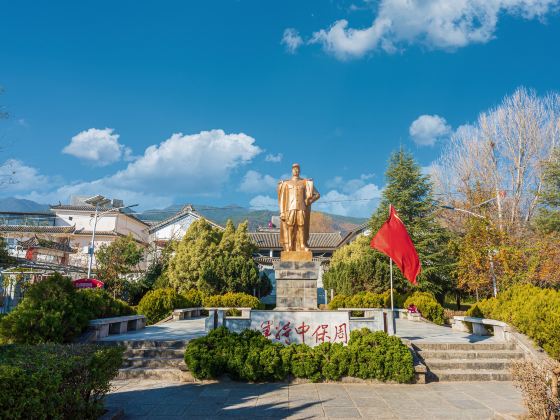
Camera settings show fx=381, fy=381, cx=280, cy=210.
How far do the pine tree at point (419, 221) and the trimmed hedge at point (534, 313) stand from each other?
10524 millimetres

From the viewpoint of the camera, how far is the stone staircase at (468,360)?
299 inches

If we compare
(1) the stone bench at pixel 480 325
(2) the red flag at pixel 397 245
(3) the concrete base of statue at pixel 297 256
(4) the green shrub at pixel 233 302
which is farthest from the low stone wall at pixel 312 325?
(4) the green shrub at pixel 233 302

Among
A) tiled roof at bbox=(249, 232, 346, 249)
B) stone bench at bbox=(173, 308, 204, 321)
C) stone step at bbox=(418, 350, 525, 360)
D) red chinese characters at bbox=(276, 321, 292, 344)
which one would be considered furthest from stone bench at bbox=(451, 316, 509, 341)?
tiled roof at bbox=(249, 232, 346, 249)

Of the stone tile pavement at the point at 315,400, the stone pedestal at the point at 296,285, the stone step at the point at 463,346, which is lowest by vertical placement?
the stone tile pavement at the point at 315,400

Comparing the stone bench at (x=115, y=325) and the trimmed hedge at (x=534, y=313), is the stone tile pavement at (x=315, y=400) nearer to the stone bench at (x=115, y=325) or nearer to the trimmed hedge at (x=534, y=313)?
the trimmed hedge at (x=534, y=313)

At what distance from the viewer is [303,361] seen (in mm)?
7273

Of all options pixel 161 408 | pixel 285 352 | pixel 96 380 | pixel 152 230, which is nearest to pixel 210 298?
pixel 285 352

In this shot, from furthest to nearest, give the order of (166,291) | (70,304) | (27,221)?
1. (27,221)
2. (166,291)
3. (70,304)

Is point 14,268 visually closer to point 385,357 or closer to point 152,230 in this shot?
point 385,357

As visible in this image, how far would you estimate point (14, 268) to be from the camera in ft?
54.7

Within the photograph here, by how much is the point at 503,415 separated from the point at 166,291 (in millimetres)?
13212

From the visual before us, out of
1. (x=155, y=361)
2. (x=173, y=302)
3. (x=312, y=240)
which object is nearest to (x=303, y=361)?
(x=155, y=361)

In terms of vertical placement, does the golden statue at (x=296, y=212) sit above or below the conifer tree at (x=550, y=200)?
below

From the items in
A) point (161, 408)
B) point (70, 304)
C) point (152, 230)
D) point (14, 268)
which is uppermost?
point (152, 230)
